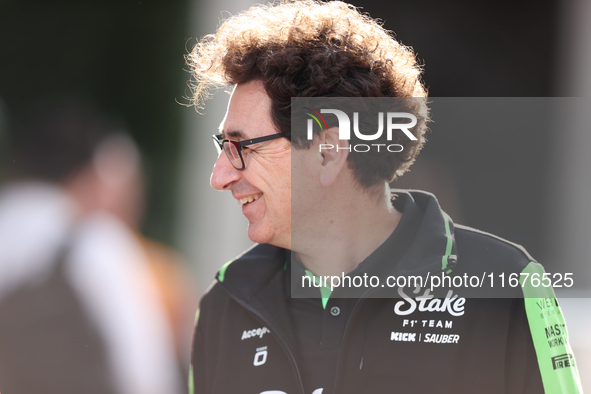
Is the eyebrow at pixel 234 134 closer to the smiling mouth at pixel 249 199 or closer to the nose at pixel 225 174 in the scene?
the nose at pixel 225 174

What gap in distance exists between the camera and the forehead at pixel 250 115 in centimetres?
129

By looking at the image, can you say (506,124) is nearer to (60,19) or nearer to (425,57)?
(425,57)

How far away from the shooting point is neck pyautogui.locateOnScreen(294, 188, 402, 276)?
1325 mm

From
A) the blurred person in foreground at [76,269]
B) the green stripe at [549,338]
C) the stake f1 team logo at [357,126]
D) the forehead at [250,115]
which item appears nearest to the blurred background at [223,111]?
the blurred person in foreground at [76,269]

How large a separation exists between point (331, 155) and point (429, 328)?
0.61 meters

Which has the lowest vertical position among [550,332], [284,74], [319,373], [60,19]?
[319,373]

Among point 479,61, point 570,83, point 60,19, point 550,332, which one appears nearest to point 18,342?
point 60,19

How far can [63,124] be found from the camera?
1.96 m

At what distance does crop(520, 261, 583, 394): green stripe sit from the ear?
2.06 ft

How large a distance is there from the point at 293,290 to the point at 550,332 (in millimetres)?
759

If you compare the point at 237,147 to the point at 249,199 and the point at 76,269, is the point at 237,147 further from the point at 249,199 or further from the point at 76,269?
the point at 76,269

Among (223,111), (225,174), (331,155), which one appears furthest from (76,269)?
(331,155)

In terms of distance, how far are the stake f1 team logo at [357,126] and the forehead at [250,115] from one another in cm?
13

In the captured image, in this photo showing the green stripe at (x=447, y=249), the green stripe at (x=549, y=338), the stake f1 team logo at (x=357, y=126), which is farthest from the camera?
the stake f1 team logo at (x=357, y=126)
